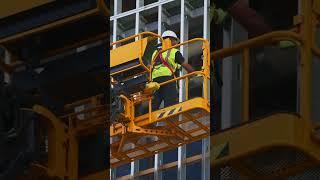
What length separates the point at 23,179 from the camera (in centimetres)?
277

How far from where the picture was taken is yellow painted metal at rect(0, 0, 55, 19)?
288cm

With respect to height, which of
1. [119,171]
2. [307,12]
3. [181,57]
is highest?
[307,12]

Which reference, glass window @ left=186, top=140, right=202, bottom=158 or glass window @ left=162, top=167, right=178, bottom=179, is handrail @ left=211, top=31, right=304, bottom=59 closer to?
glass window @ left=186, top=140, right=202, bottom=158

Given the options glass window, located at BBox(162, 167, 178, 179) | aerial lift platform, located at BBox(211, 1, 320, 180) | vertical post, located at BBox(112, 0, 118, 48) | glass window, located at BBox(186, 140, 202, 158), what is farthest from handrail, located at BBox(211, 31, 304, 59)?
glass window, located at BBox(162, 167, 178, 179)

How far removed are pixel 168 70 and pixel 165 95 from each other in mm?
48

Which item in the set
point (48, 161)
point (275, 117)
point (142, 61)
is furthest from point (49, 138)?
point (275, 117)

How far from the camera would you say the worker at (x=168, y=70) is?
7.80 feet

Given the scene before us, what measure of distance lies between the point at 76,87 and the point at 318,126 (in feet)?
2.25

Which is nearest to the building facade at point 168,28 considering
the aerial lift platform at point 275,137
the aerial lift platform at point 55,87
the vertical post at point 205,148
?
the vertical post at point 205,148

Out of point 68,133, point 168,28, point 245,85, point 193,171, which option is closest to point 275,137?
point 245,85

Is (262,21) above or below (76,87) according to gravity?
above

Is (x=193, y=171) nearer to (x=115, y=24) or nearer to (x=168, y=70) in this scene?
(x=168, y=70)

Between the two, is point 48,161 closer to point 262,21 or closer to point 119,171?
point 119,171

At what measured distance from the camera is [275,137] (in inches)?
128
